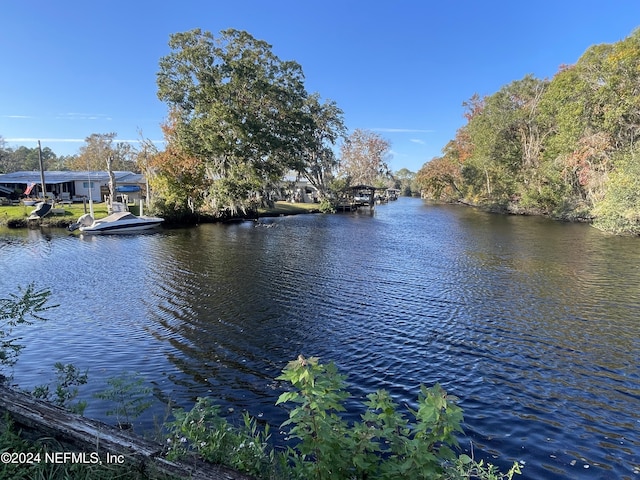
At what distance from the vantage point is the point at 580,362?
8.09 meters

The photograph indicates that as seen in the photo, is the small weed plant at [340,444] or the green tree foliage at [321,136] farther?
the green tree foliage at [321,136]

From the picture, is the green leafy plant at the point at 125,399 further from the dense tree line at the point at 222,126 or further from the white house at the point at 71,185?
the white house at the point at 71,185

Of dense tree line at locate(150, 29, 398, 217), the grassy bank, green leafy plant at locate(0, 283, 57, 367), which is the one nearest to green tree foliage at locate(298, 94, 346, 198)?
dense tree line at locate(150, 29, 398, 217)

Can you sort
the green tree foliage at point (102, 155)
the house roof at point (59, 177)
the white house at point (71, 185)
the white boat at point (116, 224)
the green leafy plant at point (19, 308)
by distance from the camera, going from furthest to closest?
the green tree foliage at point (102, 155)
the house roof at point (59, 177)
the white house at point (71, 185)
the white boat at point (116, 224)
the green leafy plant at point (19, 308)

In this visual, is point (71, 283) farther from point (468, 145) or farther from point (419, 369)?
point (468, 145)

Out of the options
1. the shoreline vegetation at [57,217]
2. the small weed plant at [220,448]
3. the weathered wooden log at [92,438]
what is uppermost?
the shoreline vegetation at [57,217]

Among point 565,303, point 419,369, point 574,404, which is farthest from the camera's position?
point 565,303

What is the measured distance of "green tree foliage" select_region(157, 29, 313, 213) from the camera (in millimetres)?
37781

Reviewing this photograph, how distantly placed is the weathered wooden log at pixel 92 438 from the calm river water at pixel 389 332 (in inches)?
97.3

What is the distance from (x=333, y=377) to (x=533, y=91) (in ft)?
192

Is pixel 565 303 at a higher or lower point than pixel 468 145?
lower

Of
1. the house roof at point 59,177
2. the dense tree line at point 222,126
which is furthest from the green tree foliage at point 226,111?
the house roof at point 59,177

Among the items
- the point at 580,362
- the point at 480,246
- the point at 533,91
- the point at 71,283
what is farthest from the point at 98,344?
the point at 533,91

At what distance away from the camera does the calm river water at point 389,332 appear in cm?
617
